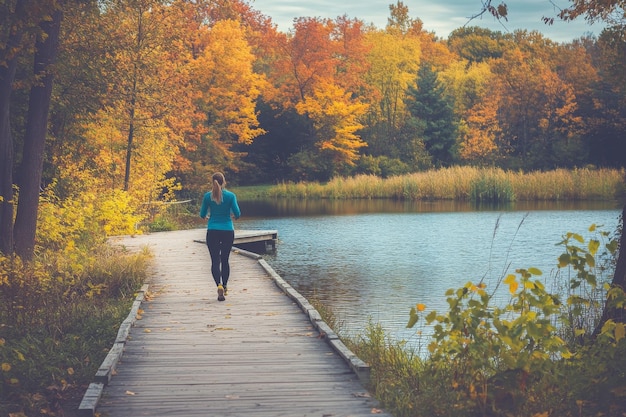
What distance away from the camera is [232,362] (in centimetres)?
743

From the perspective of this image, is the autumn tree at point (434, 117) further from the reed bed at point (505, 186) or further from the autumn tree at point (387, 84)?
the reed bed at point (505, 186)

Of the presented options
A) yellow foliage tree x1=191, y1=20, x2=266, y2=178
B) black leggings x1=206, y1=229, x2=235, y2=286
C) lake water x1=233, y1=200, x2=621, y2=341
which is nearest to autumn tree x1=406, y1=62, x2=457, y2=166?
yellow foliage tree x1=191, y1=20, x2=266, y2=178

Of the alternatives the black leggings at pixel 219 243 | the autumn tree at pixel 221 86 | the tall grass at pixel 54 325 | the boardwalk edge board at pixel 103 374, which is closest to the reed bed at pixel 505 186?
the autumn tree at pixel 221 86

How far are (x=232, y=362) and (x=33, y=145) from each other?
6.92 m

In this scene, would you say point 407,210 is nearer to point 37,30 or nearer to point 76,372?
point 37,30

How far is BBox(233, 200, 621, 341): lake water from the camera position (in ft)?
47.2

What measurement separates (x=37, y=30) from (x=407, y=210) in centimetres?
2571

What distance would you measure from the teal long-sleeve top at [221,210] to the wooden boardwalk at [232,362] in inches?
42.2

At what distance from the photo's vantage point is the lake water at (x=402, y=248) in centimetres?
1438

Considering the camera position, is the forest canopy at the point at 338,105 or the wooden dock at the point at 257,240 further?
the forest canopy at the point at 338,105

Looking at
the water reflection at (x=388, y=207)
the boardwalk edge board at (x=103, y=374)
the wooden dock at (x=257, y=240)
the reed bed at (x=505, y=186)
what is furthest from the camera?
the reed bed at (x=505, y=186)

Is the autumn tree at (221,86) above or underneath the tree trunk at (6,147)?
above

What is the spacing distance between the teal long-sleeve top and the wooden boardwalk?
1.07 metres

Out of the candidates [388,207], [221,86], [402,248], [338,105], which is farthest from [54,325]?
[338,105]
